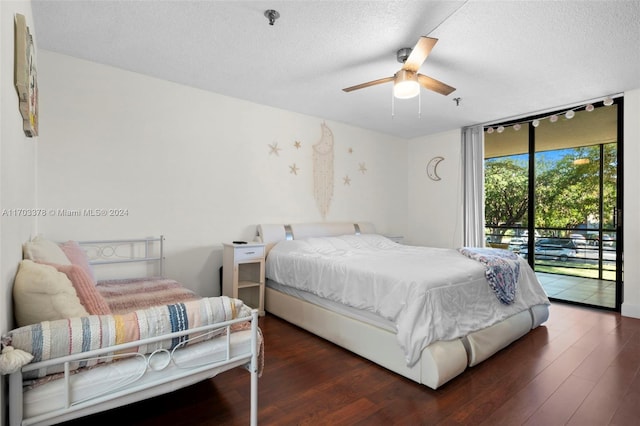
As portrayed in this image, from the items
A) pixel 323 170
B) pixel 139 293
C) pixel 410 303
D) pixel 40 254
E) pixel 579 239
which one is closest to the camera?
pixel 40 254

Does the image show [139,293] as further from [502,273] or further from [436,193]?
[436,193]

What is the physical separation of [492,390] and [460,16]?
94.9 inches

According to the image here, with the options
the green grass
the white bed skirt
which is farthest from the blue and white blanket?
the green grass

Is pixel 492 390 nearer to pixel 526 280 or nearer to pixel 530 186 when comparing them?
pixel 526 280

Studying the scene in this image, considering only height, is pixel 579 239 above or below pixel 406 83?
below

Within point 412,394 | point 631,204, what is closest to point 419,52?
point 412,394

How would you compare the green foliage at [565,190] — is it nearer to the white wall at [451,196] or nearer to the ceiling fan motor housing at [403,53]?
the white wall at [451,196]

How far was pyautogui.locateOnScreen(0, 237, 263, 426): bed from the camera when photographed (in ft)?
3.60

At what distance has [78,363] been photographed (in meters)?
1.21

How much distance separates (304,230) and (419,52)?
97.0 inches

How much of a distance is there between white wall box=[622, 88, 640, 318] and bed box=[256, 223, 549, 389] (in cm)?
120

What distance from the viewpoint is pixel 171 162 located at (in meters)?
3.33

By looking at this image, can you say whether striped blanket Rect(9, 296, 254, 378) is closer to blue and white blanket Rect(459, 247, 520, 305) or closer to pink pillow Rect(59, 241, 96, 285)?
pink pillow Rect(59, 241, 96, 285)

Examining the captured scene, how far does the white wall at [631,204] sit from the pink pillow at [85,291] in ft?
15.6
